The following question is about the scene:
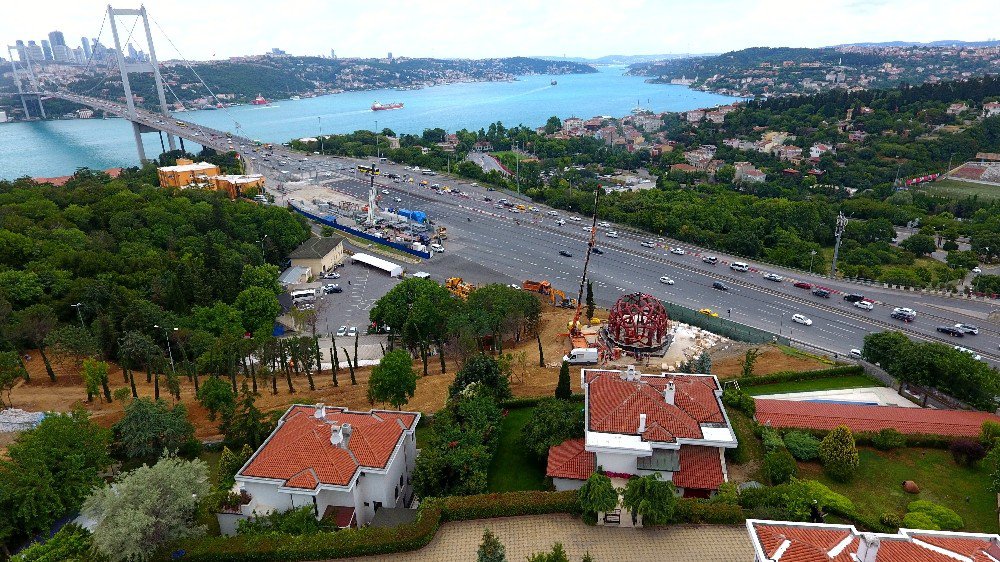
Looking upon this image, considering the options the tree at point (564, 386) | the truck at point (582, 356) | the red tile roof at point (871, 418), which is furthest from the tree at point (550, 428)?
the truck at point (582, 356)

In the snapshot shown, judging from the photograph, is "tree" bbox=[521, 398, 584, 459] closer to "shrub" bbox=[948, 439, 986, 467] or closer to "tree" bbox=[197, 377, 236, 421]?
"tree" bbox=[197, 377, 236, 421]

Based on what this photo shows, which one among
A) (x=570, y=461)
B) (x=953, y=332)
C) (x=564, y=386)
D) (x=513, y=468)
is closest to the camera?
(x=570, y=461)

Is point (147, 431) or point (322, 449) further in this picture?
point (147, 431)

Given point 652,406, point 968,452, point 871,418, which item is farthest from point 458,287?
point 968,452

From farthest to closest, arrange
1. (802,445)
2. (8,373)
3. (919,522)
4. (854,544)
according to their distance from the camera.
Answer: (8,373)
(802,445)
(919,522)
(854,544)

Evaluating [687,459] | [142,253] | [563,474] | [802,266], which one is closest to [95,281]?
[142,253]

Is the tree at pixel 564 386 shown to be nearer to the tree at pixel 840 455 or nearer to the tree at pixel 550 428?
→ the tree at pixel 550 428

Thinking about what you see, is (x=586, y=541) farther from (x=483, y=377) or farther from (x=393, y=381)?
(x=393, y=381)
